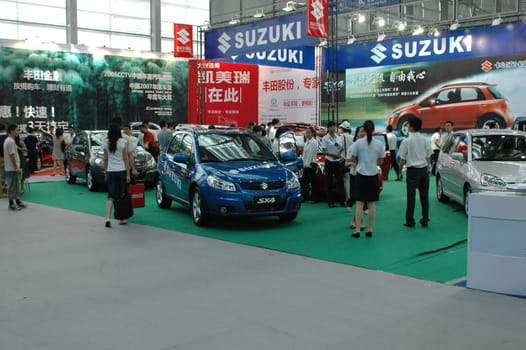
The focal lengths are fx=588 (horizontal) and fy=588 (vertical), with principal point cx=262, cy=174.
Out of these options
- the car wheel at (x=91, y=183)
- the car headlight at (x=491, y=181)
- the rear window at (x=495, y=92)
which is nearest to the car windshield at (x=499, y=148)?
the car headlight at (x=491, y=181)

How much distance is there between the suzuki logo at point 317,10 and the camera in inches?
513

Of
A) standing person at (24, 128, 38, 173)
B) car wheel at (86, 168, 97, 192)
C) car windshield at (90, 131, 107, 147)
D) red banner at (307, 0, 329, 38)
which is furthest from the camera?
standing person at (24, 128, 38, 173)

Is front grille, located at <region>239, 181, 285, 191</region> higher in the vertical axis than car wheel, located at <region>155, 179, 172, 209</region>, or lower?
higher

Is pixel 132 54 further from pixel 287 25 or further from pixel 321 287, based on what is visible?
pixel 321 287

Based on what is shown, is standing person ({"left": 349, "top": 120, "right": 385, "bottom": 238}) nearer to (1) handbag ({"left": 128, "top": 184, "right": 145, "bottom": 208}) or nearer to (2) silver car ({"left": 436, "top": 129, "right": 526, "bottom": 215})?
(2) silver car ({"left": 436, "top": 129, "right": 526, "bottom": 215})

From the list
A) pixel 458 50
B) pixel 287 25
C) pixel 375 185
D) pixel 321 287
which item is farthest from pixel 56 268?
pixel 458 50

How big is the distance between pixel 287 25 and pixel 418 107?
8973 mm

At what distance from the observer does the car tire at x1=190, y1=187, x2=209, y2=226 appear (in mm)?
9031

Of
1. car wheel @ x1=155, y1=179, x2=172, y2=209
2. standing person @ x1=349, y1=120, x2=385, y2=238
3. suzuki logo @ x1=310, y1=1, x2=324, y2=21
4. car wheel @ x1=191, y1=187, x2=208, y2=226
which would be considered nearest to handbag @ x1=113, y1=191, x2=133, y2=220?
car wheel @ x1=191, y1=187, x2=208, y2=226

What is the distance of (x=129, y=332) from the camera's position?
4.42 m

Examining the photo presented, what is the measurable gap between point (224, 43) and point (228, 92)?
993 cm

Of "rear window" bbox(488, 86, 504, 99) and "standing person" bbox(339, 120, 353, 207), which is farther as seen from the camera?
"rear window" bbox(488, 86, 504, 99)

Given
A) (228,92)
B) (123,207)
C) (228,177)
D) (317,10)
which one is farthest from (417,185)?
(228,92)

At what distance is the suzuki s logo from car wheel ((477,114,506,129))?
7.74 ft
